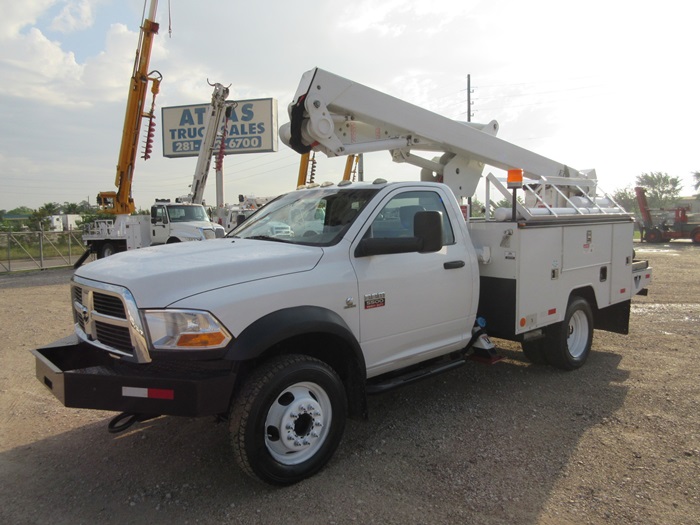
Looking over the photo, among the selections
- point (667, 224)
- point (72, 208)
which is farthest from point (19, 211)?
point (667, 224)

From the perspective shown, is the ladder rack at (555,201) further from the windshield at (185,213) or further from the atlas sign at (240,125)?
the atlas sign at (240,125)

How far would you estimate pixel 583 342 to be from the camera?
6031mm

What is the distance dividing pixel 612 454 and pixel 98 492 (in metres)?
3.68

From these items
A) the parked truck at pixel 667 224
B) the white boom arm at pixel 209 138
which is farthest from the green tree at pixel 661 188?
the white boom arm at pixel 209 138

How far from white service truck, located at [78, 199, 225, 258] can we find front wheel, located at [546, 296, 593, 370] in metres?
13.9

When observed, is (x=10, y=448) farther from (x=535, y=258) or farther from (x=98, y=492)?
(x=535, y=258)

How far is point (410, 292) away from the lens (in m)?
4.07

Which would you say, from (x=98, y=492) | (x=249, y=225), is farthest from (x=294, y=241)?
(x=98, y=492)

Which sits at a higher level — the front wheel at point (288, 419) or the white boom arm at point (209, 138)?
the white boom arm at point (209, 138)

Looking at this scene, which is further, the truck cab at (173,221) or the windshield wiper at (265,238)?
the truck cab at (173,221)

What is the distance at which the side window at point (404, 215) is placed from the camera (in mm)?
4102

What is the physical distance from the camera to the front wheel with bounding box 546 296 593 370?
5.55m

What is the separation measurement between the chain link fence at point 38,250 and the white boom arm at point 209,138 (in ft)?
20.1

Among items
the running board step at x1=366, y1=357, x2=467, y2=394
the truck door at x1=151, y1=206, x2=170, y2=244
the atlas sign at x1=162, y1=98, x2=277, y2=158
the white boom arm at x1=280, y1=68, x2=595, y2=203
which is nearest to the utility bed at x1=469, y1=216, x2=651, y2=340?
the running board step at x1=366, y1=357, x2=467, y2=394
